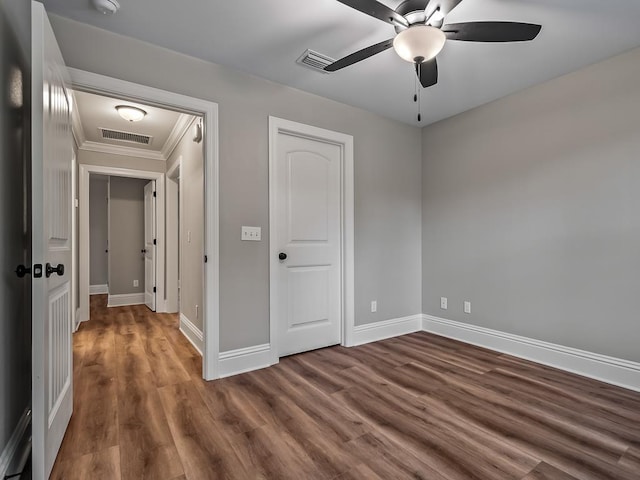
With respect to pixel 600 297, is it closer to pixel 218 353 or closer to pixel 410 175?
pixel 410 175

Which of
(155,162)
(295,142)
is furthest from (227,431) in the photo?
(155,162)

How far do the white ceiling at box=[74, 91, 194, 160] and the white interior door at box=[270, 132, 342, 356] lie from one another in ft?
4.27

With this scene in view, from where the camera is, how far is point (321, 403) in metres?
2.10

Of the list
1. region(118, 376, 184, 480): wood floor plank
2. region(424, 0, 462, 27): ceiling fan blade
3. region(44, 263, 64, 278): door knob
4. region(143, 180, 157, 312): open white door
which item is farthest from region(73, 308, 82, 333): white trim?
region(424, 0, 462, 27): ceiling fan blade

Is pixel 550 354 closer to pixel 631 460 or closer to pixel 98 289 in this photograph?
pixel 631 460

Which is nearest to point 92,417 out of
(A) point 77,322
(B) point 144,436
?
(B) point 144,436

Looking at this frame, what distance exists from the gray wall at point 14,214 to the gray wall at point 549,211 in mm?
3527

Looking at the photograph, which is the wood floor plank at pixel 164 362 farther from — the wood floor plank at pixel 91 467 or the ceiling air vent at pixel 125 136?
the ceiling air vent at pixel 125 136

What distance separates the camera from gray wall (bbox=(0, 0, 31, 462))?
4.64 feet

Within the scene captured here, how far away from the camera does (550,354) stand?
8.96 feet

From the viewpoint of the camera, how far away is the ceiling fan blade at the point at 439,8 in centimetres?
157

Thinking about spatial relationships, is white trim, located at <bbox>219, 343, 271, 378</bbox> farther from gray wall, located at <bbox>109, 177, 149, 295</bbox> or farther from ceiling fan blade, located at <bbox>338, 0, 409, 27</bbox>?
gray wall, located at <bbox>109, 177, 149, 295</bbox>

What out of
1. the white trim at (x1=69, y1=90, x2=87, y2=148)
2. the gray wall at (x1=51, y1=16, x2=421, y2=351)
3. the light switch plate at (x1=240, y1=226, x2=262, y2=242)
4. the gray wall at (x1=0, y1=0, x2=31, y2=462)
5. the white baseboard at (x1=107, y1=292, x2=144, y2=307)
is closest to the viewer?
the gray wall at (x1=0, y1=0, x2=31, y2=462)

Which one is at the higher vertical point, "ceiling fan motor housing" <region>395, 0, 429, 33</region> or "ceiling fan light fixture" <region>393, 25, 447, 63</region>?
"ceiling fan motor housing" <region>395, 0, 429, 33</region>
